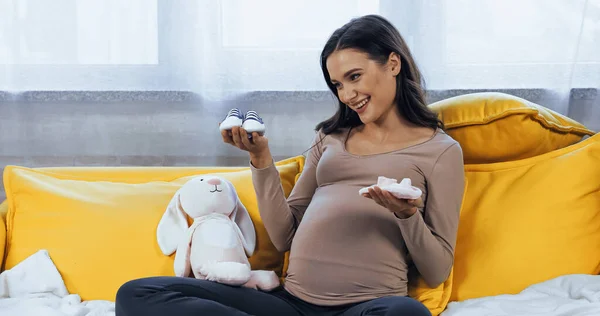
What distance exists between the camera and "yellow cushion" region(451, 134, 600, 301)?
140 centimetres

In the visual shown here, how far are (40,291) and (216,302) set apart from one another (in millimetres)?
477

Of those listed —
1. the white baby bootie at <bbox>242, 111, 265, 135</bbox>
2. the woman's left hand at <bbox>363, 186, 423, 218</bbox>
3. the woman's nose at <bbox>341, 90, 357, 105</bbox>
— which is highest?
the woman's nose at <bbox>341, 90, 357, 105</bbox>

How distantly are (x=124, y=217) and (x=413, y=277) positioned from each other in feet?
2.13

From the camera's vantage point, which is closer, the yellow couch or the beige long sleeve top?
the beige long sleeve top

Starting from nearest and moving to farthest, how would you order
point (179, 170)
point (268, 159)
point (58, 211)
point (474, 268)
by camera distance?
point (268, 159), point (474, 268), point (58, 211), point (179, 170)

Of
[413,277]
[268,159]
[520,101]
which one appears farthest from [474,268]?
[268,159]

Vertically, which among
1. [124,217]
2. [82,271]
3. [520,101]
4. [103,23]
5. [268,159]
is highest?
[103,23]

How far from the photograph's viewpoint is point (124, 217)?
4.92 ft

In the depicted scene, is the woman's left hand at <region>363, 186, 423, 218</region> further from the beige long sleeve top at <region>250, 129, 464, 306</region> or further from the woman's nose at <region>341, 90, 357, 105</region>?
the woman's nose at <region>341, 90, 357, 105</region>

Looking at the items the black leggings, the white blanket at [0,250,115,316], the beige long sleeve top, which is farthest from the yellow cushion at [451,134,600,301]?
the white blanket at [0,250,115,316]

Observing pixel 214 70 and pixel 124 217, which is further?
pixel 214 70

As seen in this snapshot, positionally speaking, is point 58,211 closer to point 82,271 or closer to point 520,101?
point 82,271

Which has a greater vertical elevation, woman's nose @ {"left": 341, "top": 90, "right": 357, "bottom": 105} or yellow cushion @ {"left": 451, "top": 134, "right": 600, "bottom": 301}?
woman's nose @ {"left": 341, "top": 90, "right": 357, "bottom": 105}

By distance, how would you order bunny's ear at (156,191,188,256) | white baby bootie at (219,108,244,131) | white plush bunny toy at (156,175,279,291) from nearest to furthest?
white baby bootie at (219,108,244,131) < white plush bunny toy at (156,175,279,291) < bunny's ear at (156,191,188,256)
